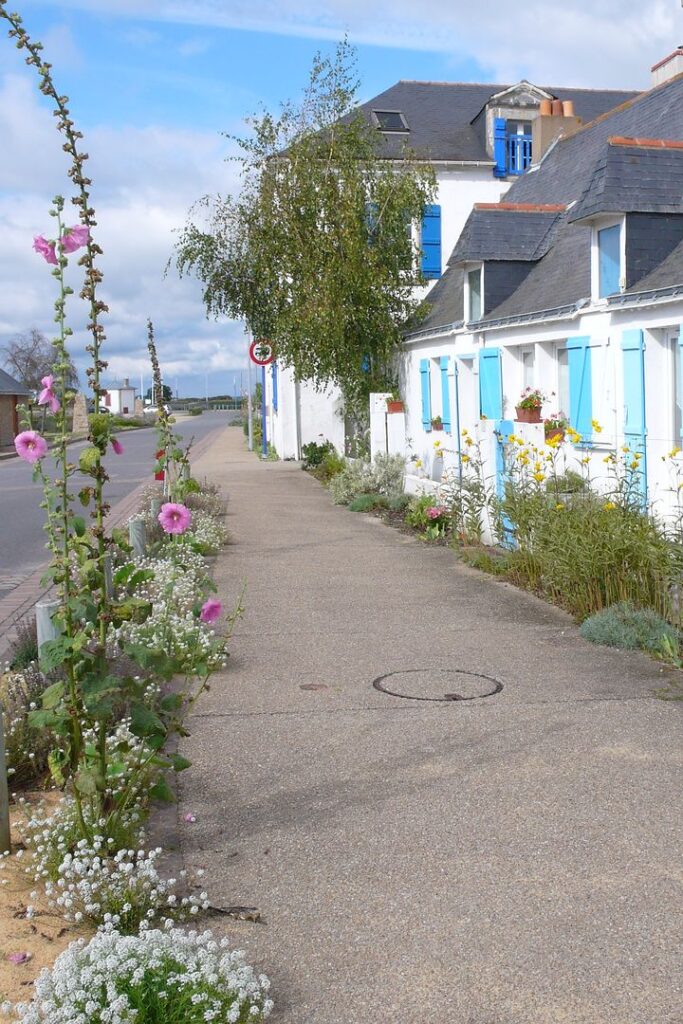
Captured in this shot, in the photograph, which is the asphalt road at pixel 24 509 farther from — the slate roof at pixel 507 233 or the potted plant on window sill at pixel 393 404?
the slate roof at pixel 507 233

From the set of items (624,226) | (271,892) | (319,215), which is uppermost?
(319,215)

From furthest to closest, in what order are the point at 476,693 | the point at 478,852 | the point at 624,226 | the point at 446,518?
the point at 446,518, the point at 624,226, the point at 476,693, the point at 478,852

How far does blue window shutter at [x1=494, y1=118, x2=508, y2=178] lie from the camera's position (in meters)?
30.0

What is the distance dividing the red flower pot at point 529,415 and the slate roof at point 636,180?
2221 millimetres

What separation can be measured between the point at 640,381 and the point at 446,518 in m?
4.03

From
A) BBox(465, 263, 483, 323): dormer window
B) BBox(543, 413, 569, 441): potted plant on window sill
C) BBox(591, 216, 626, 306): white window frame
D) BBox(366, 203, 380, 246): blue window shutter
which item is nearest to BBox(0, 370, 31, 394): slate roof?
BBox(366, 203, 380, 246): blue window shutter

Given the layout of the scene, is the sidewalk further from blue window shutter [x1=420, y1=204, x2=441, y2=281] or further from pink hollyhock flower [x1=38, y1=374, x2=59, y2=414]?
blue window shutter [x1=420, y1=204, x2=441, y2=281]

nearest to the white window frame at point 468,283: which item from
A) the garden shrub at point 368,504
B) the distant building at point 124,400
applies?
the garden shrub at point 368,504

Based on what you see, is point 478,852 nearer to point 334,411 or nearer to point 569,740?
point 569,740

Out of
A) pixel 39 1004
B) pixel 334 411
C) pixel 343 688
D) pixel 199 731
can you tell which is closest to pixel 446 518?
pixel 343 688

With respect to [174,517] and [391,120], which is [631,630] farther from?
[391,120]

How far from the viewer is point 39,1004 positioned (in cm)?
322

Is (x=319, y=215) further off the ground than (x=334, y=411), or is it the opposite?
(x=319, y=215)

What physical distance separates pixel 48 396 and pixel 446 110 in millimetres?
30175
